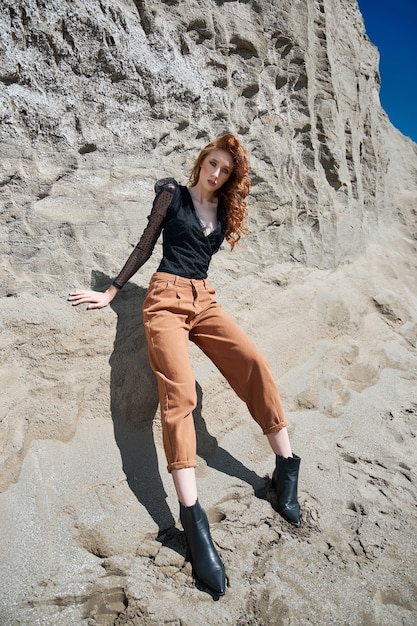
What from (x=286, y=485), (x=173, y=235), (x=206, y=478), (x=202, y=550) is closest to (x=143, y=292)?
(x=173, y=235)

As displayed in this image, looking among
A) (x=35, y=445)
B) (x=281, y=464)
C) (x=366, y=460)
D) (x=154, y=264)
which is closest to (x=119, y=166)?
(x=154, y=264)

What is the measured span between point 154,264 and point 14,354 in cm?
102

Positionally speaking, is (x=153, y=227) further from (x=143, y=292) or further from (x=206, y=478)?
(x=206, y=478)

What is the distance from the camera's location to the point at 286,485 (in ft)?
7.28

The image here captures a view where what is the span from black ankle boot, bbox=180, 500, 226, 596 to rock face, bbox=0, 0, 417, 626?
Result: 0.23 feet

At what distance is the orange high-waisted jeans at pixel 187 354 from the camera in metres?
2.05

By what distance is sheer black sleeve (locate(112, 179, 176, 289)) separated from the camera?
237 cm

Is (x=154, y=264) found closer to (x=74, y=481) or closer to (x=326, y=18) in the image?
(x=74, y=481)

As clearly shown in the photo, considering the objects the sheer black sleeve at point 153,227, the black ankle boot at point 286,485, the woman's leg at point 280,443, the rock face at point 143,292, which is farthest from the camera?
the sheer black sleeve at point 153,227

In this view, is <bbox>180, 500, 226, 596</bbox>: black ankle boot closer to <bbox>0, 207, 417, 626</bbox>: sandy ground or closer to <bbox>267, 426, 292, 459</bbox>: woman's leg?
<bbox>0, 207, 417, 626</bbox>: sandy ground

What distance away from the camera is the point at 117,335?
2.56m

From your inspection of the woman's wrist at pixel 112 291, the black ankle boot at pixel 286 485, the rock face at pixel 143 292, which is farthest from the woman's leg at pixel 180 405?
the black ankle boot at pixel 286 485

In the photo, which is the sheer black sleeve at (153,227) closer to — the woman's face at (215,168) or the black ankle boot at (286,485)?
the woman's face at (215,168)

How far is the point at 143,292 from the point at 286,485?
4.37 feet
